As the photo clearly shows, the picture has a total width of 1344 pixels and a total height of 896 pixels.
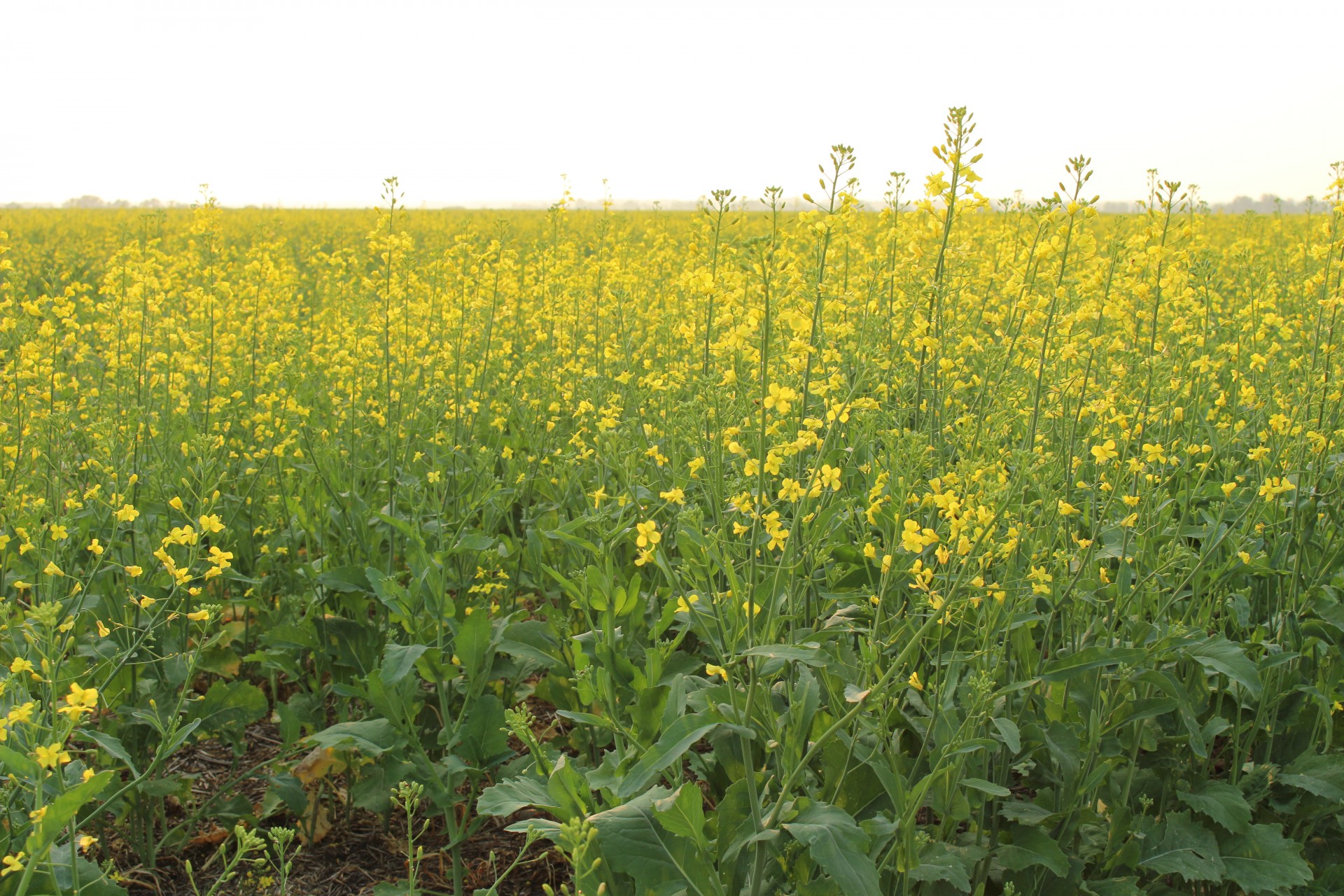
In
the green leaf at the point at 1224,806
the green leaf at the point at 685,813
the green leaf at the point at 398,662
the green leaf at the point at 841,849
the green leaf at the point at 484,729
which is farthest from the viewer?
the green leaf at the point at 484,729

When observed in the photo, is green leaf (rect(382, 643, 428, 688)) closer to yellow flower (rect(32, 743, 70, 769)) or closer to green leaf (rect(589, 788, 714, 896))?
green leaf (rect(589, 788, 714, 896))

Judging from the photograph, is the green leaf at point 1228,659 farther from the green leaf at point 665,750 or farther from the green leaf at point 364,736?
the green leaf at point 364,736

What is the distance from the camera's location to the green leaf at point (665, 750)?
181 centimetres

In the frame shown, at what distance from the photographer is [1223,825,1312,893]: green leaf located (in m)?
2.33

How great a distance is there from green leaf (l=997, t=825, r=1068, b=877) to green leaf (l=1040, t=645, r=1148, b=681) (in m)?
0.42

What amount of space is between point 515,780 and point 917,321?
1.79 metres

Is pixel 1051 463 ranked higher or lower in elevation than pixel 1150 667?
higher

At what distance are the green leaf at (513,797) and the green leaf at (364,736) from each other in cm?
53

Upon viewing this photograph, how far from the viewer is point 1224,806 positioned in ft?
8.08

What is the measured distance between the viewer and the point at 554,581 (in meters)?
3.82

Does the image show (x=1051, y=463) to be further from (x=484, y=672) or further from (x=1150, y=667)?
(x=484, y=672)

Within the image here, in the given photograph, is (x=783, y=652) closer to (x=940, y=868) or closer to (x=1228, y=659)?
(x=940, y=868)

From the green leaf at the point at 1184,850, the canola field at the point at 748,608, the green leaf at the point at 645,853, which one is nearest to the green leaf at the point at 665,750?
the canola field at the point at 748,608

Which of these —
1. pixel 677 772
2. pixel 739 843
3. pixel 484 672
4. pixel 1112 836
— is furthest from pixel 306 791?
pixel 1112 836
